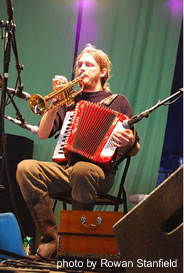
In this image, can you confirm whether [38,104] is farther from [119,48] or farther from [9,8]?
[119,48]

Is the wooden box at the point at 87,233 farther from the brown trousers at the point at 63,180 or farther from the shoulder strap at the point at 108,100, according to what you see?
the shoulder strap at the point at 108,100

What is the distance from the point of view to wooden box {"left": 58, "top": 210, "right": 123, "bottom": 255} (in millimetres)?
2234

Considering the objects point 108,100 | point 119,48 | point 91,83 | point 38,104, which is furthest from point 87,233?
point 119,48

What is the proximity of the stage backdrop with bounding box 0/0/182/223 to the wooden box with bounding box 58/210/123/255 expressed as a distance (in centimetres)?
134

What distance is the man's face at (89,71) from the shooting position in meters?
2.99

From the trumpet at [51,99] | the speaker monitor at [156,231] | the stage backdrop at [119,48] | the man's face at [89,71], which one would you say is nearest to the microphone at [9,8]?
the trumpet at [51,99]

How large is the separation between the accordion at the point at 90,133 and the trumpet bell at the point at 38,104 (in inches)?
8.4

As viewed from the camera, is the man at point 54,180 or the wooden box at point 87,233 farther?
the man at point 54,180

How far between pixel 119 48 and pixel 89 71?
81 cm

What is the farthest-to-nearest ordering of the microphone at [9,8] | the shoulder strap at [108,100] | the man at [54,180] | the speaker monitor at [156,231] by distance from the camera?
the shoulder strap at [108,100] → the man at [54,180] → the microphone at [9,8] → the speaker monitor at [156,231]

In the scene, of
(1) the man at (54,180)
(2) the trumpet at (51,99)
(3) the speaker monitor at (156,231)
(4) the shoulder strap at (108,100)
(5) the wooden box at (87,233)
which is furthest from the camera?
(4) the shoulder strap at (108,100)

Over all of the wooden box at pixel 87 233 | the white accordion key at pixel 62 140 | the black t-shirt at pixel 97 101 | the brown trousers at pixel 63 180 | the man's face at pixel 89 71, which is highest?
the man's face at pixel 89 71

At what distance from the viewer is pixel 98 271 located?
2.03 m

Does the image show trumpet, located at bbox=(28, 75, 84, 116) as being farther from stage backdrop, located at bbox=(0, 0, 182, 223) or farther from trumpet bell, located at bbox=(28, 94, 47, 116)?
stage backdrop, located at bbox=(0, 0, 182, 223)
